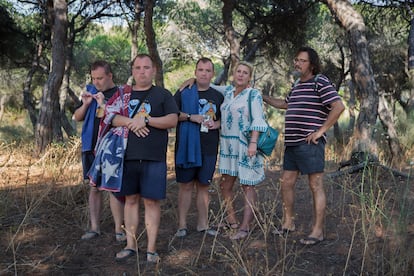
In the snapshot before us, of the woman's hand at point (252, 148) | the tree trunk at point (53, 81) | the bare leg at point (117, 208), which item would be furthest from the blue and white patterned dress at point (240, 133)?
the tree trunk at point (53, 81)

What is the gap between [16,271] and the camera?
3125 millimetres

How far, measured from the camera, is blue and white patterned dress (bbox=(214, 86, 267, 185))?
13.3ft

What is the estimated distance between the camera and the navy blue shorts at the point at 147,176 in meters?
3.40

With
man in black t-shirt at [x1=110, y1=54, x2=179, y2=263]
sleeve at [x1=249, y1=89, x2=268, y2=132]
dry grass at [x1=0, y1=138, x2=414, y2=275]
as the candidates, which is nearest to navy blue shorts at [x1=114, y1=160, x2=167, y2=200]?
man in black t-shirt at [x1=110, y1=54, x2=179, y2=263]

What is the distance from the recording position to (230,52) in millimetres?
10211

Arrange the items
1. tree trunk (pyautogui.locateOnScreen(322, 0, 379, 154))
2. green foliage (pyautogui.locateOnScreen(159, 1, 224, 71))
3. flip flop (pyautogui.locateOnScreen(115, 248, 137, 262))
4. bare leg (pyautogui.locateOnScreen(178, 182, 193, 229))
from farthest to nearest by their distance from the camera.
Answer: green foliage (pyautogui.locateOnScreen(159, 1, 224, 71)) → tree trunk (pyautogui.locateOnScreen(322, 0, 379, 154)) → bare leg (pyautogui.locateOnScreen(178, 182, 193, 229)) → flip flop (pyautogui.locateOnScreen(115, 248, 137, 262))

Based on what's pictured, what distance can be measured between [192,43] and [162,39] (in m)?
1.40

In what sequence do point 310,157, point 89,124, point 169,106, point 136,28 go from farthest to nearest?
point 136,28 < point 89,124 < point 310,157 < point 169,106

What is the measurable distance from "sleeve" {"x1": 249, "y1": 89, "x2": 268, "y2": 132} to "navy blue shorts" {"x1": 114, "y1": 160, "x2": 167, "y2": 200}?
978 mm

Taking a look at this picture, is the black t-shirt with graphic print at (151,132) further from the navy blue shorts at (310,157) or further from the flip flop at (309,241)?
the flip flop at (309,241)

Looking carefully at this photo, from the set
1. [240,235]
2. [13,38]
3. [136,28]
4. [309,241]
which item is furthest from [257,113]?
[13,38]

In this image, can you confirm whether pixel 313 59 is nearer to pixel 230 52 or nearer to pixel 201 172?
pixel 201 172

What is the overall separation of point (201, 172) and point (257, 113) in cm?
74

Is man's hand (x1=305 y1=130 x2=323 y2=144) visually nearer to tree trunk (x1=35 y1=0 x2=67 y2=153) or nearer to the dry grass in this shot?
the dry grass
